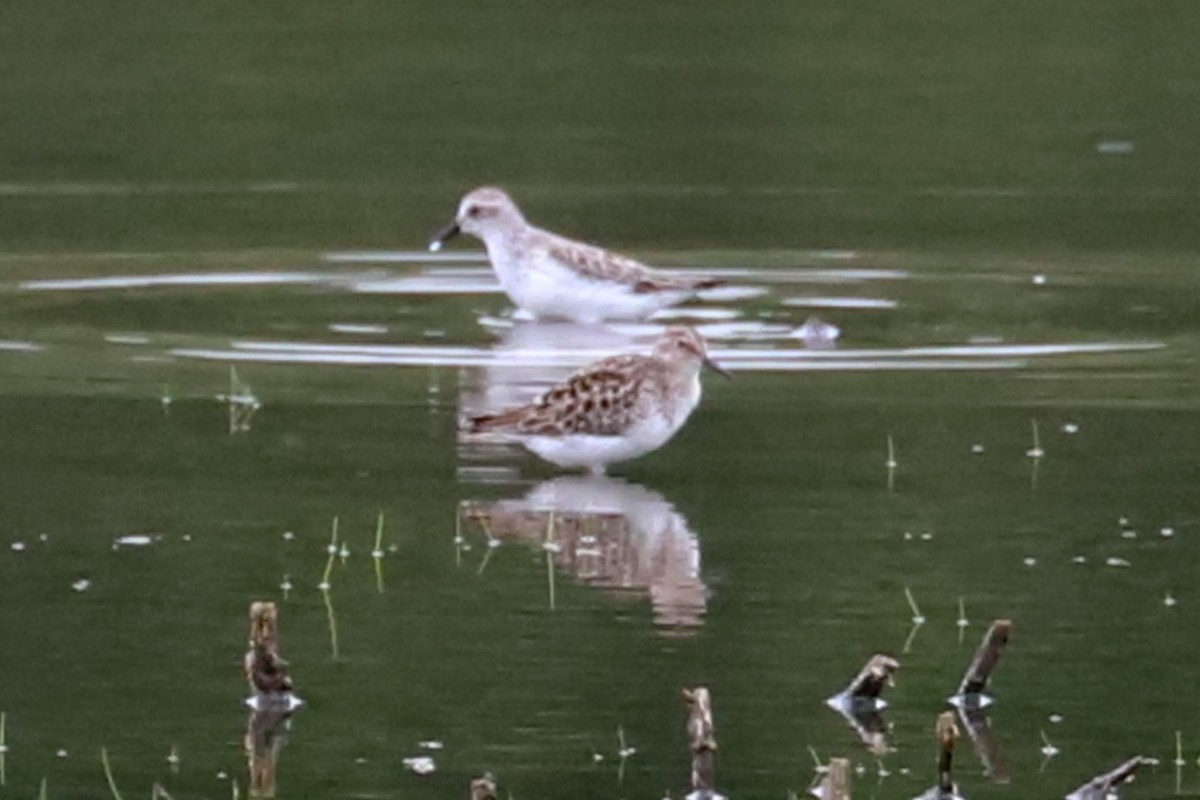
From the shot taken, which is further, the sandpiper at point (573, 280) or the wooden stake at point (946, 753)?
the sandpiper at point (573, 280)

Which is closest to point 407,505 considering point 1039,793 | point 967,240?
point 1039,793

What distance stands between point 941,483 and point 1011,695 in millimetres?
2826

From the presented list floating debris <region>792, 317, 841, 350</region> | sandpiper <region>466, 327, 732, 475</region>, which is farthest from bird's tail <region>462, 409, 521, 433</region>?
floating debris <region>792, 317, 841, 350</region>

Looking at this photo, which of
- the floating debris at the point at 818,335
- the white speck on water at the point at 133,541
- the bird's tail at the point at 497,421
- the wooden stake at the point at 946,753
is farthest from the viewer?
the floating debris at the point at 818,335

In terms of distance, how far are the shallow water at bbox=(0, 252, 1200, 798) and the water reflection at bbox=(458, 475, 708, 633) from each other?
21mm

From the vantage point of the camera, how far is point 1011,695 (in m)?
8.88

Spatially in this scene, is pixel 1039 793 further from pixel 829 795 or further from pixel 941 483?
pixel 941 483

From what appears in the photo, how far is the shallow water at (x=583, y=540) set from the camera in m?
8.48

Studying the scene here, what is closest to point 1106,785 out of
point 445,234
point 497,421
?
point 497,421

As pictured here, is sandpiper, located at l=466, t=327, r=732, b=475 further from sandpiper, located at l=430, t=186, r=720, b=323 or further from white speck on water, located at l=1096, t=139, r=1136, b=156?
white speck on water, located at l=1096, t=139, r=1136, b=156

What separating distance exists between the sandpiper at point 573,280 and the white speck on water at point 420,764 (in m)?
7.56

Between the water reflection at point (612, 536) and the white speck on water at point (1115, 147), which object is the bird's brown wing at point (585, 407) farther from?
the white speck on water at point (1115, 147)

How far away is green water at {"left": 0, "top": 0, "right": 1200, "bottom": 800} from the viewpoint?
8.72 m

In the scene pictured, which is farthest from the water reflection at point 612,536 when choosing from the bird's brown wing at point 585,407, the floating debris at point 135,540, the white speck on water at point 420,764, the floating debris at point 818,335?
the floating debris at point 818,335
